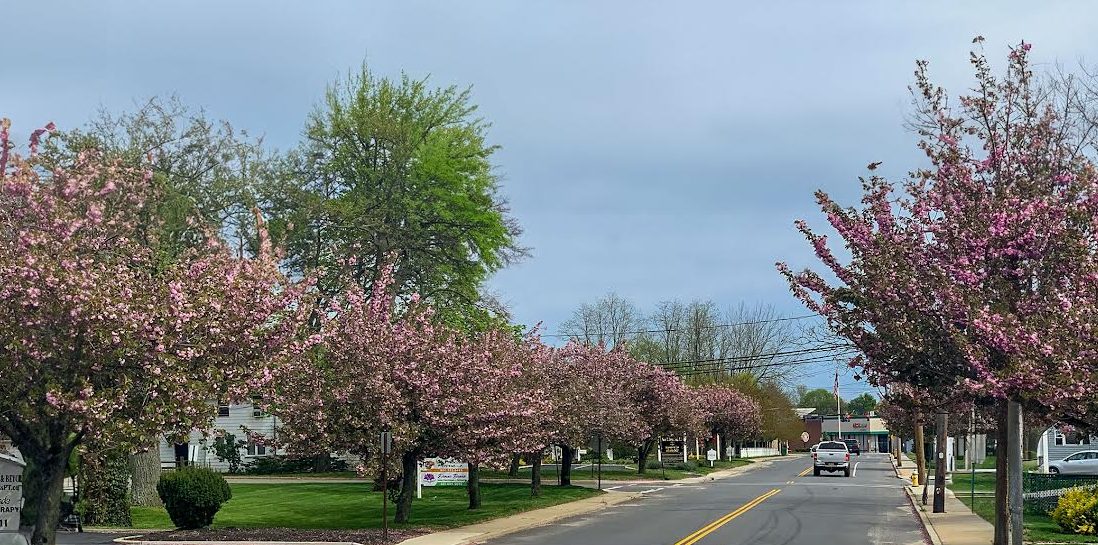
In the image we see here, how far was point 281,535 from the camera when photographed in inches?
961

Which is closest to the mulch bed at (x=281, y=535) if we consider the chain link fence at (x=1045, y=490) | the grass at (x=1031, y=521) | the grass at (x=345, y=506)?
the grass at (x=345, y=506)

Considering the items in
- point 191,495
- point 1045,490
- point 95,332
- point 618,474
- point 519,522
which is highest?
point 95,332

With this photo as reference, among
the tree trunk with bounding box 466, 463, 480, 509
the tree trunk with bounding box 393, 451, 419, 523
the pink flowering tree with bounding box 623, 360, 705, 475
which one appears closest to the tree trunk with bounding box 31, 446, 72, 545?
the tree trunk with bounding box 393, 451, 419, 523

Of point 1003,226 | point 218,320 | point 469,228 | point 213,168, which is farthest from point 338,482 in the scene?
point 1003,226

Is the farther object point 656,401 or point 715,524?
point 656,401

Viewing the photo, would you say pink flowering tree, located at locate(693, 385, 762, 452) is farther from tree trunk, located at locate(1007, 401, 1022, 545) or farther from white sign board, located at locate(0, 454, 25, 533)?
white sign board, located at locate(0, 454, 25, 533)

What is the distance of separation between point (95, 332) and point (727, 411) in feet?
234

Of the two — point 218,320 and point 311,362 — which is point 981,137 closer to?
point 218,320

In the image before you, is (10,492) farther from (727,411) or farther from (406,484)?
(727,411)

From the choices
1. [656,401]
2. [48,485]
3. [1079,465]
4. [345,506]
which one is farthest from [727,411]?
[48,485]

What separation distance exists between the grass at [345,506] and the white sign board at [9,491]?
9.94m

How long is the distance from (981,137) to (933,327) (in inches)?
149

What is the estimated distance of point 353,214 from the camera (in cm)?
4359

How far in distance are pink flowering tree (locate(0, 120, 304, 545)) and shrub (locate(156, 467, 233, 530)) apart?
26.2 ft
